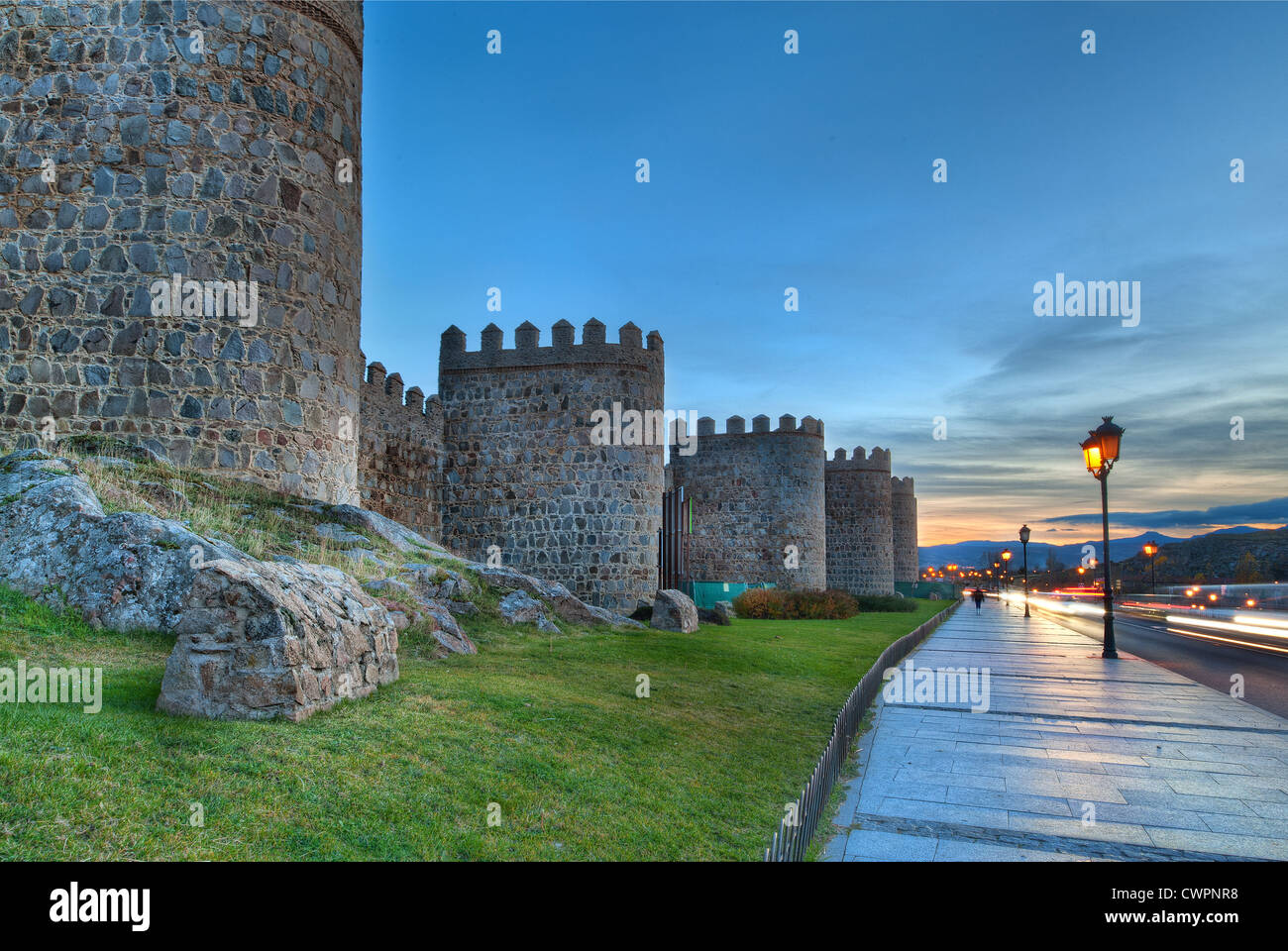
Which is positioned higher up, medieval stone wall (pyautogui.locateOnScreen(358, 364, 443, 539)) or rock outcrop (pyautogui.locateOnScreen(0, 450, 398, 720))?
medieval stone wall (pyautogui.locateOnScreen(358, 364, 443, 539))

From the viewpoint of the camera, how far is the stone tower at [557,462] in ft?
65.0

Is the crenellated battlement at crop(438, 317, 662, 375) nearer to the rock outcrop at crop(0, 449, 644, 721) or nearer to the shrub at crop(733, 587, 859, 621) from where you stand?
the shrub at crop(733, 587, 859, 621)

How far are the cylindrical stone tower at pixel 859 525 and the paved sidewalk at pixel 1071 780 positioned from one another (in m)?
30.8

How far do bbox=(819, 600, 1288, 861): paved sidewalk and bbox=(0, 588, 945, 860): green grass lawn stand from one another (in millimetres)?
848

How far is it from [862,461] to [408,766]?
4161cm

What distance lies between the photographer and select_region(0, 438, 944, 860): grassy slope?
11.3ft

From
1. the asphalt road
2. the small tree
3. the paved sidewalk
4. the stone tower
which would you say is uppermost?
the stone tower

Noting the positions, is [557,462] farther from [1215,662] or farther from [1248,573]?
[1248,573]

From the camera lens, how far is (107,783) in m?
3.52

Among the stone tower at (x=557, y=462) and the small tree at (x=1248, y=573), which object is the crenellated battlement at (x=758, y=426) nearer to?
the stone tower at (x=557, y=462)

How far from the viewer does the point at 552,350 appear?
799 inches

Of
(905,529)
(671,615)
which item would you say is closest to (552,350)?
(671,615)

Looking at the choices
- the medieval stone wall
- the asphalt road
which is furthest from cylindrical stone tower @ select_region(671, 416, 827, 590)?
the medieval stone wall
